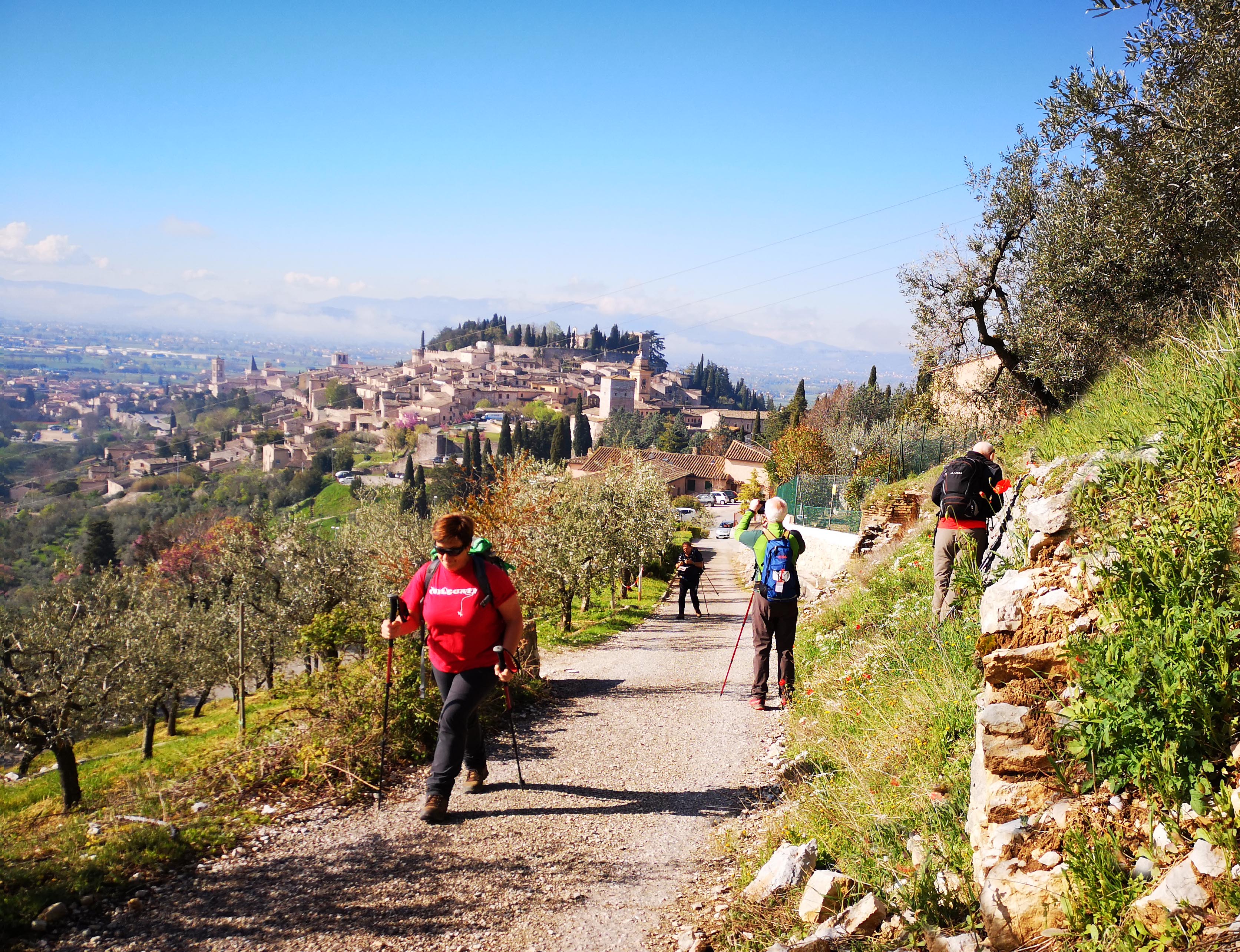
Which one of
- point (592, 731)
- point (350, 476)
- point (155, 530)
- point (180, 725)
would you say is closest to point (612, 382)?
point (350, 476)

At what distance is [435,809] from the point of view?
16.0ft

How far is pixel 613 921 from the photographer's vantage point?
3852 mm

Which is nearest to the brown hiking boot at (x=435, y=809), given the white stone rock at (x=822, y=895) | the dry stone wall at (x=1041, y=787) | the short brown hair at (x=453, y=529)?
the short brown hair at (x=453, y=529)

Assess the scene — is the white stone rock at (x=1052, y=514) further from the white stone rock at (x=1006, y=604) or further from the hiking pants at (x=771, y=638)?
the hiking pants at (x=771, y=638)

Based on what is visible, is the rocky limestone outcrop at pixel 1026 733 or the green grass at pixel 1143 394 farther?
the green grass at pixel 1143 394

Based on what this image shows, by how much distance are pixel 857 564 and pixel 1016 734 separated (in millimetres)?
14183

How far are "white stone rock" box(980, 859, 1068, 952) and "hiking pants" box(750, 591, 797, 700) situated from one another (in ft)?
13.9

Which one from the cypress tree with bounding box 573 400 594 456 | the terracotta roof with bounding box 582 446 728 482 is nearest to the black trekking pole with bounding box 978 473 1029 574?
the terracotta roof with bounding box 582 446 728 482

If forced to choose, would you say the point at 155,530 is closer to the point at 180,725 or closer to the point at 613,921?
the point at 180,725

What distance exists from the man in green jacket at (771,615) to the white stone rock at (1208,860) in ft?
14.9

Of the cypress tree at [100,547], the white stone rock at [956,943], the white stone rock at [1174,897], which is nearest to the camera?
the white stone rock at [1174,897]

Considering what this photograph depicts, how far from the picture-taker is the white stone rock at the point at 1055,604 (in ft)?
11.9

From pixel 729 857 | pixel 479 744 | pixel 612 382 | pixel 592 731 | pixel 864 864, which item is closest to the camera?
pixel 864 864

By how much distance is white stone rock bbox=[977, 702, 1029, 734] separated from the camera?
3.31 m
